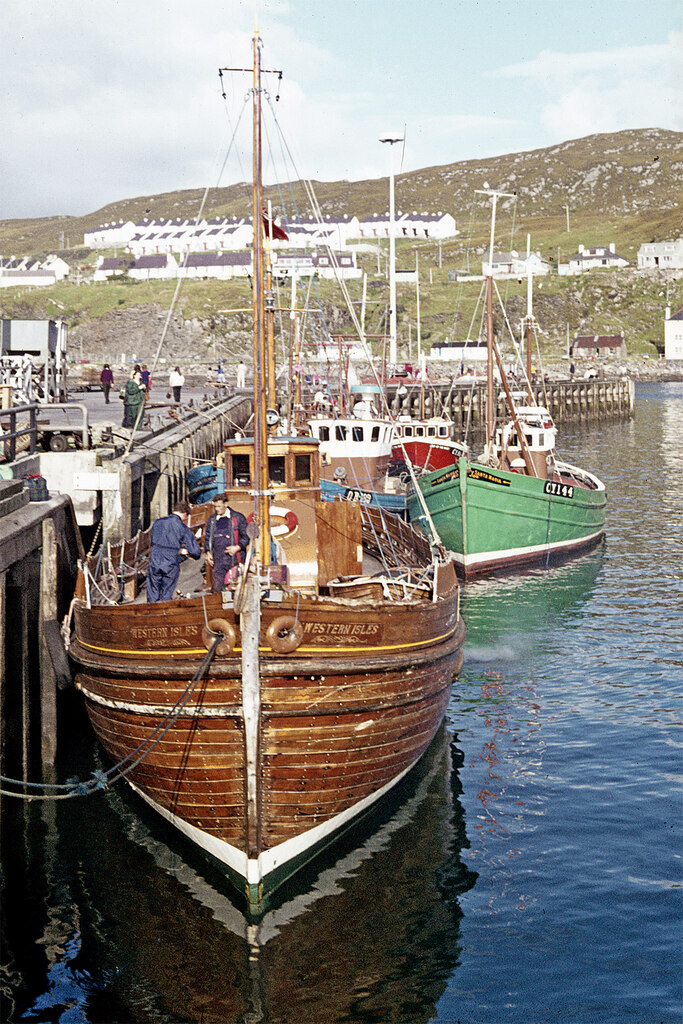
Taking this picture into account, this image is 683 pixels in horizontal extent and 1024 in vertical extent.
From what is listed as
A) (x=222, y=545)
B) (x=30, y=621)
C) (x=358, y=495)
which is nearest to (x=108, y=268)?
(x=358, y=495)

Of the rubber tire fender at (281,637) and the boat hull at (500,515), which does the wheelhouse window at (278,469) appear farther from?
the boat hull at (500,515)

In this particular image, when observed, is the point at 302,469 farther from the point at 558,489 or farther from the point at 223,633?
the point at 558,489

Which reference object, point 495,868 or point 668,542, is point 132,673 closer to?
point 495,868

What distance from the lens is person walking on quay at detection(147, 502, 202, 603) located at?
44.3 feet

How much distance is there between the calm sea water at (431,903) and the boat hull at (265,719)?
0.76 m

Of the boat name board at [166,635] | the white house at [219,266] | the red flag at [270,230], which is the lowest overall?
the boat name board at [166,635]

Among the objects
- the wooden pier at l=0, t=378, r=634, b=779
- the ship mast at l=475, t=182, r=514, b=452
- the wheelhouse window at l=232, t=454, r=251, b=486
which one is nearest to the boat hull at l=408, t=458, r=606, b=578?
the ship mast at l=475, t=182, r=514, b=452

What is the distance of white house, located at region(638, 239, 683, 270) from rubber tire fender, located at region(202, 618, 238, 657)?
196m

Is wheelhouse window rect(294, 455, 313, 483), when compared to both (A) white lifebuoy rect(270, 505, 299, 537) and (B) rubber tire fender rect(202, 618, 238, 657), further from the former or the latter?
(B) rubber tire fender rect(202, 618, 238, 657)

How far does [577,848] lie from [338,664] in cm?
433

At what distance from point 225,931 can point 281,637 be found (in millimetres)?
3241

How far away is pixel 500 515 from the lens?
3095 cm

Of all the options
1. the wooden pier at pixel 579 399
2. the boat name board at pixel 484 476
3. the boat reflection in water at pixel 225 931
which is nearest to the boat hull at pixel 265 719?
the boat reflection in water at pixel 225 931

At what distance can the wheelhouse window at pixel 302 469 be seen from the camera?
15.8 metres
